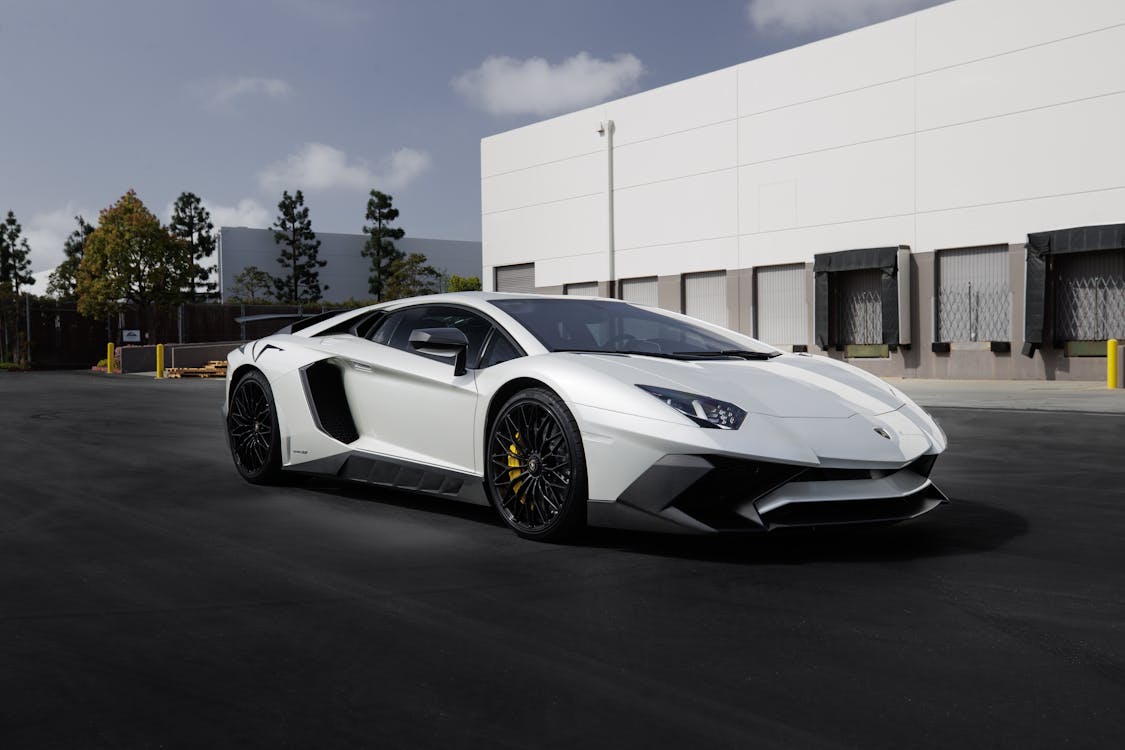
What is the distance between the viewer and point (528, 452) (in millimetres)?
5273

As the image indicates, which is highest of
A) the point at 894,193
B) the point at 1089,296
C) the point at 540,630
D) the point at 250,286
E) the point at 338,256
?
the point at 338,256

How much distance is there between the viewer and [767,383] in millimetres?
5223

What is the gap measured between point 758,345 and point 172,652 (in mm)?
3803

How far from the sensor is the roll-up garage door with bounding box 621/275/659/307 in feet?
111

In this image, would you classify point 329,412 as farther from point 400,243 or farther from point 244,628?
point 400,243

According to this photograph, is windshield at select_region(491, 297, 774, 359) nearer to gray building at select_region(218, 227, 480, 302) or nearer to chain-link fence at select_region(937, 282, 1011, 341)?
chain-link fence at select_region(937, 282, 1011, 341)

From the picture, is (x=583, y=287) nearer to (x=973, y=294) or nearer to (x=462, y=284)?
(x=973, y=294)

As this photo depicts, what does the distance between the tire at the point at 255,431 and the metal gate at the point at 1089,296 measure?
21.3 meters

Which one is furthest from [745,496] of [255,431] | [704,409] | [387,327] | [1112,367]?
[1112,367]

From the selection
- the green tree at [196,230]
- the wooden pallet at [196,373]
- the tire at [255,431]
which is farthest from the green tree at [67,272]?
the tire at [255,431]

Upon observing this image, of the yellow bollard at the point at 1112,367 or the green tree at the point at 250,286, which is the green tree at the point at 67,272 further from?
the yellow bollard at the point at 1112,367

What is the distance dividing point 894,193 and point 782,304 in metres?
4.51

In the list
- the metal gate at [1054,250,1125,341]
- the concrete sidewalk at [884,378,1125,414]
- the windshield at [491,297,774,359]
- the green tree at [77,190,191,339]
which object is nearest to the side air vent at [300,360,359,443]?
the windshield at [491,297,774,359]

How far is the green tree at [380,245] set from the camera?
70688mm
